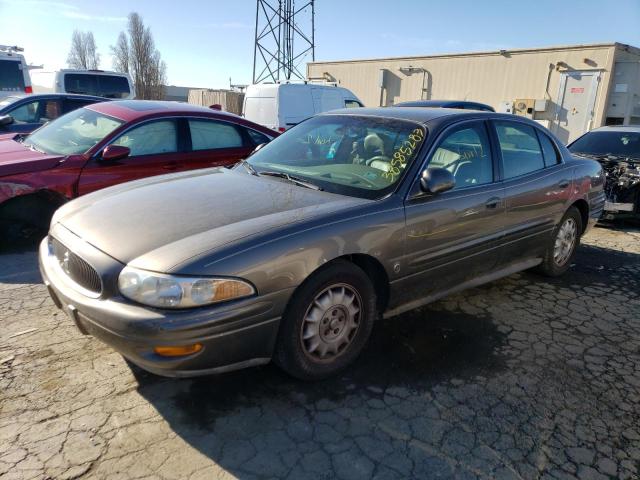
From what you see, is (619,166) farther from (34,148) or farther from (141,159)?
(34,148)

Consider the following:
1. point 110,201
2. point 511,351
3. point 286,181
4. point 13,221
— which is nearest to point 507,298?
point 511,351

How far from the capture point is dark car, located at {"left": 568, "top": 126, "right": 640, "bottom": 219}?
6.81m

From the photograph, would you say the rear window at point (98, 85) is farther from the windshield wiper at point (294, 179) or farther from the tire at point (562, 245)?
the tire at point (562, 245)

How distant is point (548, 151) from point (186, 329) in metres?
3.75

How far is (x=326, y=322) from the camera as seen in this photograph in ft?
9.17

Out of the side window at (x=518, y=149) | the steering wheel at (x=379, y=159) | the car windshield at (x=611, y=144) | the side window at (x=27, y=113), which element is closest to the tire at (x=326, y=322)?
the steering wheel at (x=379, y=159)

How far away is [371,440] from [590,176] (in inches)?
152

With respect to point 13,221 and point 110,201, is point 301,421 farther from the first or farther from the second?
point 13,221

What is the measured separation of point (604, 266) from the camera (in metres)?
5.33

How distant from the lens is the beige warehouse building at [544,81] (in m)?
14.0

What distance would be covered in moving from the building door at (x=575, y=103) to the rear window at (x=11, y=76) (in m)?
15.7

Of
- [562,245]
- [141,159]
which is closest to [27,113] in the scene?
[141,159]

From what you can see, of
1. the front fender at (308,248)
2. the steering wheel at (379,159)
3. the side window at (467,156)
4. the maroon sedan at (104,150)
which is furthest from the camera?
the maroon sedan at (104,150)

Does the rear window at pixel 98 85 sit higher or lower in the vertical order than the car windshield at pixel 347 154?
higher
